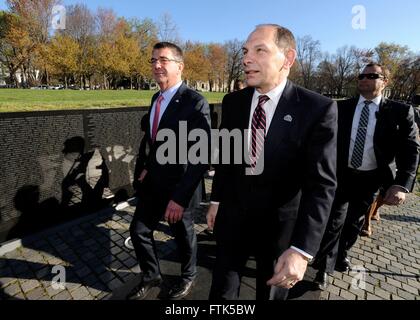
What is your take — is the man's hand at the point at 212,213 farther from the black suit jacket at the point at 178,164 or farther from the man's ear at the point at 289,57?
the man's ear at the point at 289,57

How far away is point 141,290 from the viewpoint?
130 inches

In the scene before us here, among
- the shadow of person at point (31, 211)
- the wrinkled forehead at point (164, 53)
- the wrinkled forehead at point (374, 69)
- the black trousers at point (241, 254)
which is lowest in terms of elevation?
the shadow of person at point (31, 211)

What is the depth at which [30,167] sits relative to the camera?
4.53 m

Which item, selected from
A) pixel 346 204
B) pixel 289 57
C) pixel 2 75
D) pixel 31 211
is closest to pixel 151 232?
pixel 289 57

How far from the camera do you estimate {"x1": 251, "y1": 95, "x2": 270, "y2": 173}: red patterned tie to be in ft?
6.81

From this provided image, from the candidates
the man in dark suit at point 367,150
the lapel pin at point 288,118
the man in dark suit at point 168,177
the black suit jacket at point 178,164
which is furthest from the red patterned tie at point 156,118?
the man in dark suit at point 367,150

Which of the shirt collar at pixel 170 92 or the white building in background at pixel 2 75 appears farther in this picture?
the white building in background at pixel 2 75

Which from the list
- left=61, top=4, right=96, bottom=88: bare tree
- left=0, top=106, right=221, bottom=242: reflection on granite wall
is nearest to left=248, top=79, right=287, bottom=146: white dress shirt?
left=0, top=106, right=221, bottom=242: reflection on granite wall

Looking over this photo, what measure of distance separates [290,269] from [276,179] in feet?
2.07

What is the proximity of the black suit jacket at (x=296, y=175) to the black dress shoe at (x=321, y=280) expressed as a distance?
2.14m

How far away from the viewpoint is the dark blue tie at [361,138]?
3.66 meters
